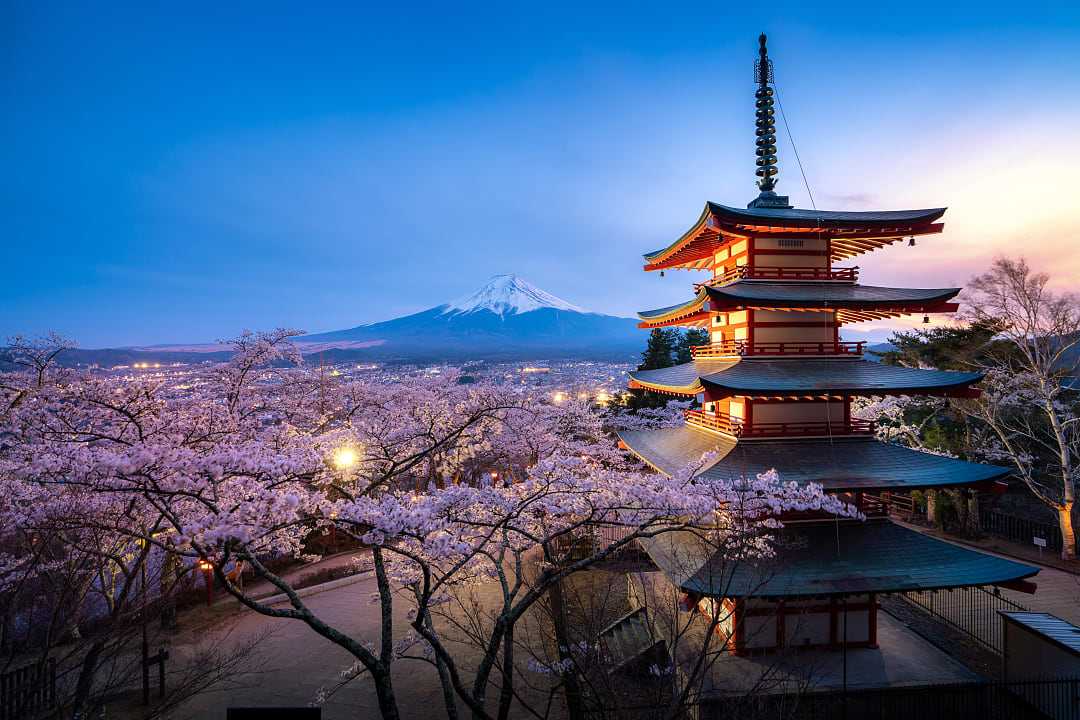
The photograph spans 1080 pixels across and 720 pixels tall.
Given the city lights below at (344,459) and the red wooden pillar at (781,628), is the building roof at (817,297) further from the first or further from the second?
the city lights below at (344,459)

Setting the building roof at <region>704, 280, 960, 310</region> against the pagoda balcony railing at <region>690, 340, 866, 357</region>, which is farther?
the pagoda balcony railing at <region>690, 340, 866, 357</region>

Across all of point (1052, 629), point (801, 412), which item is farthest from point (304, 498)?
point (1052, 629)

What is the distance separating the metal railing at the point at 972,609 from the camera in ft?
37.3

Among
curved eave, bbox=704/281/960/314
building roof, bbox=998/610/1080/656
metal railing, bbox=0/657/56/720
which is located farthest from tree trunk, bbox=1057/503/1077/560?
metal railing, bbox=0/657/56/720

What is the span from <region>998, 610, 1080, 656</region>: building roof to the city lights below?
13268 mm

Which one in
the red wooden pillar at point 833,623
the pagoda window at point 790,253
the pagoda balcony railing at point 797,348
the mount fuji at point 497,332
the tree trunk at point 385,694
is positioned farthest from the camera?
the mount fuji at point 497,332

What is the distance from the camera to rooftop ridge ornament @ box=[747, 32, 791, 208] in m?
12.5

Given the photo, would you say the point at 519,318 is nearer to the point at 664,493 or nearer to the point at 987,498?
the point at 987,498

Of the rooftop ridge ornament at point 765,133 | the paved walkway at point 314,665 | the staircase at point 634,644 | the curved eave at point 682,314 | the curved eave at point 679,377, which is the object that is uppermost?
the rooftop ridge ornament at point 765,133

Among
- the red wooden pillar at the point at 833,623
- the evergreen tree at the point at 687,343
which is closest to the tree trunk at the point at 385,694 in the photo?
the red wooden pillar at the point at 833,623

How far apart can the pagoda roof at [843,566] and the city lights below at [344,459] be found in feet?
21.3

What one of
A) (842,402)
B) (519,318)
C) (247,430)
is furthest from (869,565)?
(519,318)

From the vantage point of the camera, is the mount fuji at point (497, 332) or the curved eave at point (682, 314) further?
the mount fuji at point (497, 332)

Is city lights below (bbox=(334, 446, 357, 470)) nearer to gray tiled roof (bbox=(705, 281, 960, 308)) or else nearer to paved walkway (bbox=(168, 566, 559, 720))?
paved walkway (bbox=(168, 566, 559, 720))
